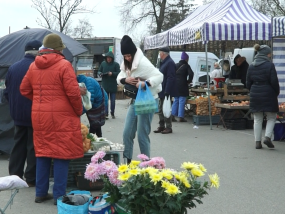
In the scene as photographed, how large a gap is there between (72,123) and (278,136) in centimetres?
636

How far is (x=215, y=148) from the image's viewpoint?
32.5ft

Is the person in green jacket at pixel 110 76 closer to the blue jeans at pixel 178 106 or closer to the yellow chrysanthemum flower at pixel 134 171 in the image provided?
the blue jeans at pixel 178 106

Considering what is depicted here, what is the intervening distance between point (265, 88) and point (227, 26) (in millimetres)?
2974

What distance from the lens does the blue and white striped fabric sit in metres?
9.32

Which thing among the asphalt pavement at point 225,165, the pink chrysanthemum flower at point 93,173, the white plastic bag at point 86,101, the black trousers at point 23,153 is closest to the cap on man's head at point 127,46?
the white plastic bag at point 86,101

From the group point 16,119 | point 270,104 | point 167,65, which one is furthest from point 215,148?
point 16,119

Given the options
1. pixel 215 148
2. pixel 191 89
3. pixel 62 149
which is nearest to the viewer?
pixel 62 149

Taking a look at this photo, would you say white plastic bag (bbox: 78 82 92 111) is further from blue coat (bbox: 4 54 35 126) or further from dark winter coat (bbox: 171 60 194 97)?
dark winter coat (bbox: 171 60 194 97)

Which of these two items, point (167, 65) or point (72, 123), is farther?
point (167, 65)

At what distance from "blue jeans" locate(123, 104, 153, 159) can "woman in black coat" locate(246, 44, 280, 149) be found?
10.8ft

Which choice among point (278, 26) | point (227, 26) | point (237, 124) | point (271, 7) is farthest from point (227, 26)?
point (271, 7)

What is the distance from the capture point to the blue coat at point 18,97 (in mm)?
6367

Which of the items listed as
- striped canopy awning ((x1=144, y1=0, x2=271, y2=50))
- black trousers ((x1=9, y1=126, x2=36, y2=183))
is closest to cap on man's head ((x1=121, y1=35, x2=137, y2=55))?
black trousers ((x1=9, y1=126, x2=36, y2=183))

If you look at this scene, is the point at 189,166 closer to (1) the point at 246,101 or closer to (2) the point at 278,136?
(2) the point at 278,136
